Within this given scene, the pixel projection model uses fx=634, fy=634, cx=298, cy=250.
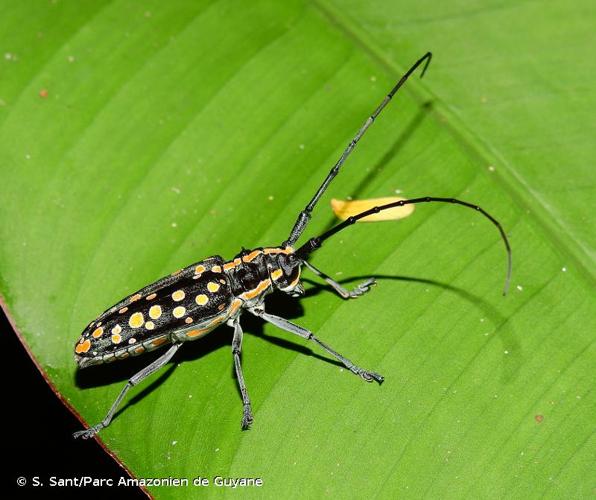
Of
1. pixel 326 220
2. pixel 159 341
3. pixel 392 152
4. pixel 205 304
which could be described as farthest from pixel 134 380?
pixel 392 152

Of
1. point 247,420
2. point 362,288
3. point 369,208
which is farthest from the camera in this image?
point 369,208

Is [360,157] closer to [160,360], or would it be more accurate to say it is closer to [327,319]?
[327,319]

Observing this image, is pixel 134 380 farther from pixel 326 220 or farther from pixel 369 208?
pixel 369 208

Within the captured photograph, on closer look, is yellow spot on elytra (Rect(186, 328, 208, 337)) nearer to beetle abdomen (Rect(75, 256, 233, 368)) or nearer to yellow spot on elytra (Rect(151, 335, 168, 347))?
beetle abdomen (Rect(75, 256, 233, 368))

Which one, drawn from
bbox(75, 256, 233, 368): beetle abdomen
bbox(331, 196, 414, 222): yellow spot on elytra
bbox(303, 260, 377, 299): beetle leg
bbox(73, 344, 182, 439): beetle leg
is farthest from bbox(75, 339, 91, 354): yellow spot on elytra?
bbox(331, 196, 414, 222): yellow spot on elytra

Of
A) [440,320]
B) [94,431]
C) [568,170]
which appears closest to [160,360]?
[94,431]

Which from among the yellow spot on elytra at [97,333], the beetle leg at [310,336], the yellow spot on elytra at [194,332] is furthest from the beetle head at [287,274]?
the yellow spot on elytra at [97,333]

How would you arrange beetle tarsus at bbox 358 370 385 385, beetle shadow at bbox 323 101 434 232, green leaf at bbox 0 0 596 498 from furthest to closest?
1. beetle shadow at bbox 323 101 434 232
2. beetle tarsus at bbox 358 370 385 385
3. green leaf at bbox 0 0 596 498

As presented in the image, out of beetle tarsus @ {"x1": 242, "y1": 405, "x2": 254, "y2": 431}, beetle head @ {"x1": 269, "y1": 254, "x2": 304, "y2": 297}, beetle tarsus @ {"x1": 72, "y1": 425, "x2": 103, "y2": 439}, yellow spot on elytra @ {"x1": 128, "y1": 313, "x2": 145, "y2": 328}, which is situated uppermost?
beetle head @ {"x1": 269, "y1": 254, "x2": 304, "y2": 297}
